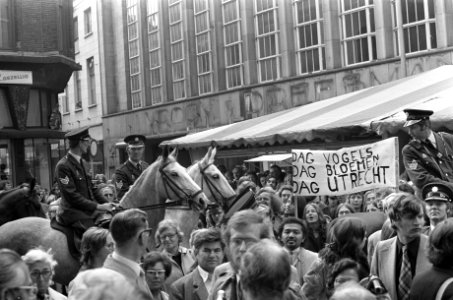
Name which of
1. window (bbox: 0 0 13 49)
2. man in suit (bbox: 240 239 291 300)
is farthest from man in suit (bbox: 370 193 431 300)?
window (bbox: 0 0 13 49)

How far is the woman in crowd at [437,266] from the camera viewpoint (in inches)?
187

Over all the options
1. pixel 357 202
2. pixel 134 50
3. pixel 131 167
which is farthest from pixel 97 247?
pixel 134 50

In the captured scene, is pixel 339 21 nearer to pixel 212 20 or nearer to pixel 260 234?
pixel 212 20

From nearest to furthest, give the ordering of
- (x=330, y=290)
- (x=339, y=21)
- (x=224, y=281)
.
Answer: (x=224, y=281) < (x=330, y=290) < (x=339, y=21)

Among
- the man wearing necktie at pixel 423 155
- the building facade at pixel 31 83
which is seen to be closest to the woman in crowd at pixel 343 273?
the man wearing necktie at pixel 423 155

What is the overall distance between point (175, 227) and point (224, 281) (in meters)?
3.28

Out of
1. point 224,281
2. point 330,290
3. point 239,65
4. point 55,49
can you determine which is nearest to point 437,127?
point 330,290

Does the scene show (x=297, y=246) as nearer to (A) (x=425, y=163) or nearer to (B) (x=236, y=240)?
(A) (x=425, y=163)

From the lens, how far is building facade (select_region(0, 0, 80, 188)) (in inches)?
1053

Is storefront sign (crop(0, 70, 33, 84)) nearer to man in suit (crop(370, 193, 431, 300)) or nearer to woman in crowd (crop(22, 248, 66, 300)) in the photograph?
woman in crowd (crop(22, 248, 66, 300))

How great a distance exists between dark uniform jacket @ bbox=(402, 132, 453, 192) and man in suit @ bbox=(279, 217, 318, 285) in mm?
1545

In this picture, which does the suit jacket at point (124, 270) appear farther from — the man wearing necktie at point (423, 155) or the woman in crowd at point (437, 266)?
the man wearing necktie at point (423, 155)

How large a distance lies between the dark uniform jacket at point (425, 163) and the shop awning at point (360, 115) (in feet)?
20.4

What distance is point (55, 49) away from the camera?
2861 cm
